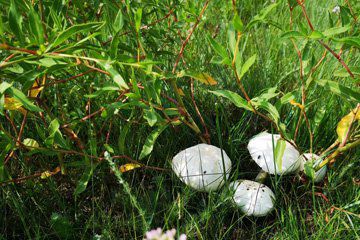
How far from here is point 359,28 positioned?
1586 mm

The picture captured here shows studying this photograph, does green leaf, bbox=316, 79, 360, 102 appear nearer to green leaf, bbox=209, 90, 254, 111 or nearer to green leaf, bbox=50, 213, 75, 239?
green leaf, bbox=209, 90, 254, 111

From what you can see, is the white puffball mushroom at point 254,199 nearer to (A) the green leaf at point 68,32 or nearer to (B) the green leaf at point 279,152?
(B) the green leaf at point 279,152

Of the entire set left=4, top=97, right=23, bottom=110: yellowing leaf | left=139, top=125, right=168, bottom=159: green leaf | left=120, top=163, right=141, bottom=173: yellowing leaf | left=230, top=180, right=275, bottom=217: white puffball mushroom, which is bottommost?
left=230, top=180, right=275, bottom=217: white puffball mushroom

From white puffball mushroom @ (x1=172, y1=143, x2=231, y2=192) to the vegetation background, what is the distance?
52mm

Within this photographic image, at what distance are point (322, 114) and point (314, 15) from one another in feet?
4.92

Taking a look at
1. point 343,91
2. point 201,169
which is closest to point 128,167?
point 201,169

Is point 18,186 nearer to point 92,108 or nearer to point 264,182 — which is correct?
point 92,108

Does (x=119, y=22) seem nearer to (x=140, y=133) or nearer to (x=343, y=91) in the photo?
(x=140, y=133)

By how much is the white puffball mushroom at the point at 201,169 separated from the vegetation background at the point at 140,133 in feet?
0.17

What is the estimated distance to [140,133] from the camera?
1711 mm

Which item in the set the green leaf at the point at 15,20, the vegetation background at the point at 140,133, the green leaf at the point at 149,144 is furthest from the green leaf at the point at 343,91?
the green leaf at the point at 15,20

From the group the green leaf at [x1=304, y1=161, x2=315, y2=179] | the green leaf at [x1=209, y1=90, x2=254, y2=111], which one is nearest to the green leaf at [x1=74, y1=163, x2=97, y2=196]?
the green leaf at [x1=209, y1=90, x2=254, y2=111]

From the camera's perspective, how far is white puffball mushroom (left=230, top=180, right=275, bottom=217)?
1544 mm

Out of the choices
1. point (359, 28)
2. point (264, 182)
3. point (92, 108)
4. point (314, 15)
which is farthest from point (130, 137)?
point (314, 15)
